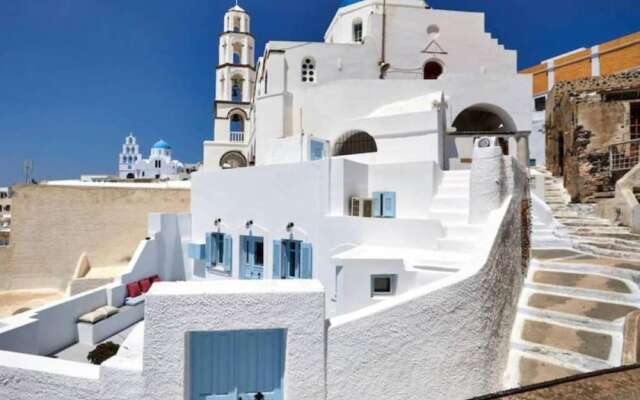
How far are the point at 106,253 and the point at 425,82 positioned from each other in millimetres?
15726

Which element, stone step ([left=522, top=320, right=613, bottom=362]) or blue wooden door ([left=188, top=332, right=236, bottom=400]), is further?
stone step ([left=522, top=320, right=613, bottom=362])

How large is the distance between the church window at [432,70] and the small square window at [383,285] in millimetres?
15606

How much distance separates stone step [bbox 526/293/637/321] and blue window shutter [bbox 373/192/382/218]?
4448mm

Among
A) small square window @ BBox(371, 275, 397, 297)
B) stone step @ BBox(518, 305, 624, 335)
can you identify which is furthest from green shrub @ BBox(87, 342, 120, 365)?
stone step @ BBox(518, 305, 624, 335)

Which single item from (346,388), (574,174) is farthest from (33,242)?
(574,174)

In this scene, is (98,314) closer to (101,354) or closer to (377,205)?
(101,354)

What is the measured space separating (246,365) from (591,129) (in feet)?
61.7

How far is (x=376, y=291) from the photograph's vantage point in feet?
22.8

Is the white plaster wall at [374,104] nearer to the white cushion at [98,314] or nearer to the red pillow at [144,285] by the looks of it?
the red pillow at [144,285]

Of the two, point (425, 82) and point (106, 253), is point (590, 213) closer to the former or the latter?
point (425, 82)


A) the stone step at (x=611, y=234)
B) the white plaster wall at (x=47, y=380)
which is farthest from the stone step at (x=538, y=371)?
the stone step at (x=611, y=234)

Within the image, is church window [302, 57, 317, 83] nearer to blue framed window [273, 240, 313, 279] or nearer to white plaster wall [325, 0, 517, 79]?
white plaster wall [325, 0, 517, 79]

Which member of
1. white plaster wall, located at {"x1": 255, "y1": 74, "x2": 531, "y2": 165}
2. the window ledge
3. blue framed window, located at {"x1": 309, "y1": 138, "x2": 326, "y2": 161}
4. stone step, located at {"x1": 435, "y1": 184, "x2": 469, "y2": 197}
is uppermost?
white plaster wall, located at {"x1": 255, "y1": 74, "x2": 531, "y2": 165}

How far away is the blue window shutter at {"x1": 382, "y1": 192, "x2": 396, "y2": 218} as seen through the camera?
9.84 meters
